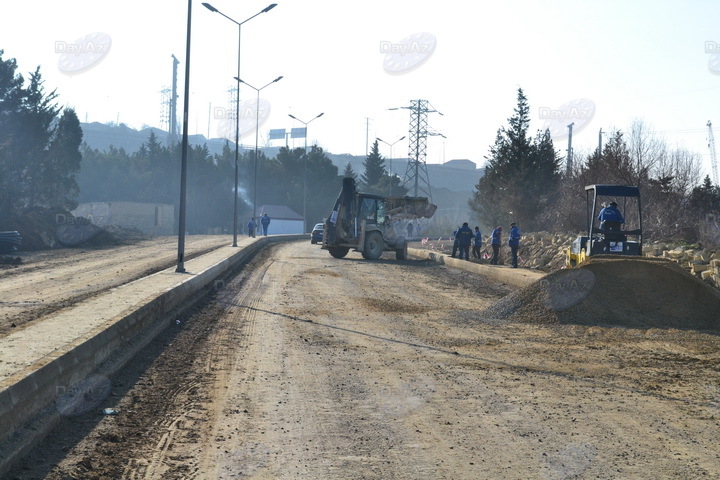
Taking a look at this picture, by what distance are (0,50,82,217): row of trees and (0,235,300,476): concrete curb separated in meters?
34.9

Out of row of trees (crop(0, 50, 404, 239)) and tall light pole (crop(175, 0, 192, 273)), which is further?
row of trees (crop(0, 50, 404, 239))

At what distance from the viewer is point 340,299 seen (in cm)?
1617

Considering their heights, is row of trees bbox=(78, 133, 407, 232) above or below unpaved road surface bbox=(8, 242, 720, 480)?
above

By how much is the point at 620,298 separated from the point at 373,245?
19.0 meters

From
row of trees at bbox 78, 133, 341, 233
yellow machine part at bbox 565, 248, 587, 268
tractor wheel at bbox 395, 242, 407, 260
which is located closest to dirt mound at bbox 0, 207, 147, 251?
tractor wheel at bbox 395, 242, 407, 260

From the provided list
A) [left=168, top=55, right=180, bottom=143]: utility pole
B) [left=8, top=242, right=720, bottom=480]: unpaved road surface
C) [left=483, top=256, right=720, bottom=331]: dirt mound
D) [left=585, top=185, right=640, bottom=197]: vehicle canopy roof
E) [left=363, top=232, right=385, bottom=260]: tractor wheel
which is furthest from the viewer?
[left=168, top=55, right=180, bottom=143]: utility pole

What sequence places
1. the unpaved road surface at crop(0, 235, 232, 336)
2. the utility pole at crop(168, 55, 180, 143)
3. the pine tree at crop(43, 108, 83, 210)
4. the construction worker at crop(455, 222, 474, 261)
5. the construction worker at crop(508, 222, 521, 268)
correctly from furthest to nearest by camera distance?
the utility pole at crop(168, 55, 180, 143)
the pine tree at crop(43, 108, 83, 210)
the construction worker at crop(455, 222, 474, 261)
the construction worker at crop(508, 222, 521, 268)
the unpaved road surface at crop(0, 235, 232, 336)

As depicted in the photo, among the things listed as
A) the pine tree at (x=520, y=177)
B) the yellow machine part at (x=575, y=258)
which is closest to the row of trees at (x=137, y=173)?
the pine tree at (x=520, y=177)

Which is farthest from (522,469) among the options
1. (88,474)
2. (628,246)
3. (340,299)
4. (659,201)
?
(659,201)

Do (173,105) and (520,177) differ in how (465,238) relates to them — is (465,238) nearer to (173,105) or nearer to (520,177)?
→ (520,177)

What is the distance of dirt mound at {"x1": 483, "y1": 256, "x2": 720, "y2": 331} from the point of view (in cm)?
1293

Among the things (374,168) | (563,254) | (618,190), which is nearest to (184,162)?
(618,190)

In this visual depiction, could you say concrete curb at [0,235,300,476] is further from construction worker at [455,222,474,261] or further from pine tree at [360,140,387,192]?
pine tree at [360,140,387,192]

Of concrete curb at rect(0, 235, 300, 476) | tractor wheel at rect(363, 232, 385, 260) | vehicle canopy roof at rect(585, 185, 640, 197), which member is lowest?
concrete curb at rect(0, 235, 300, 476)
